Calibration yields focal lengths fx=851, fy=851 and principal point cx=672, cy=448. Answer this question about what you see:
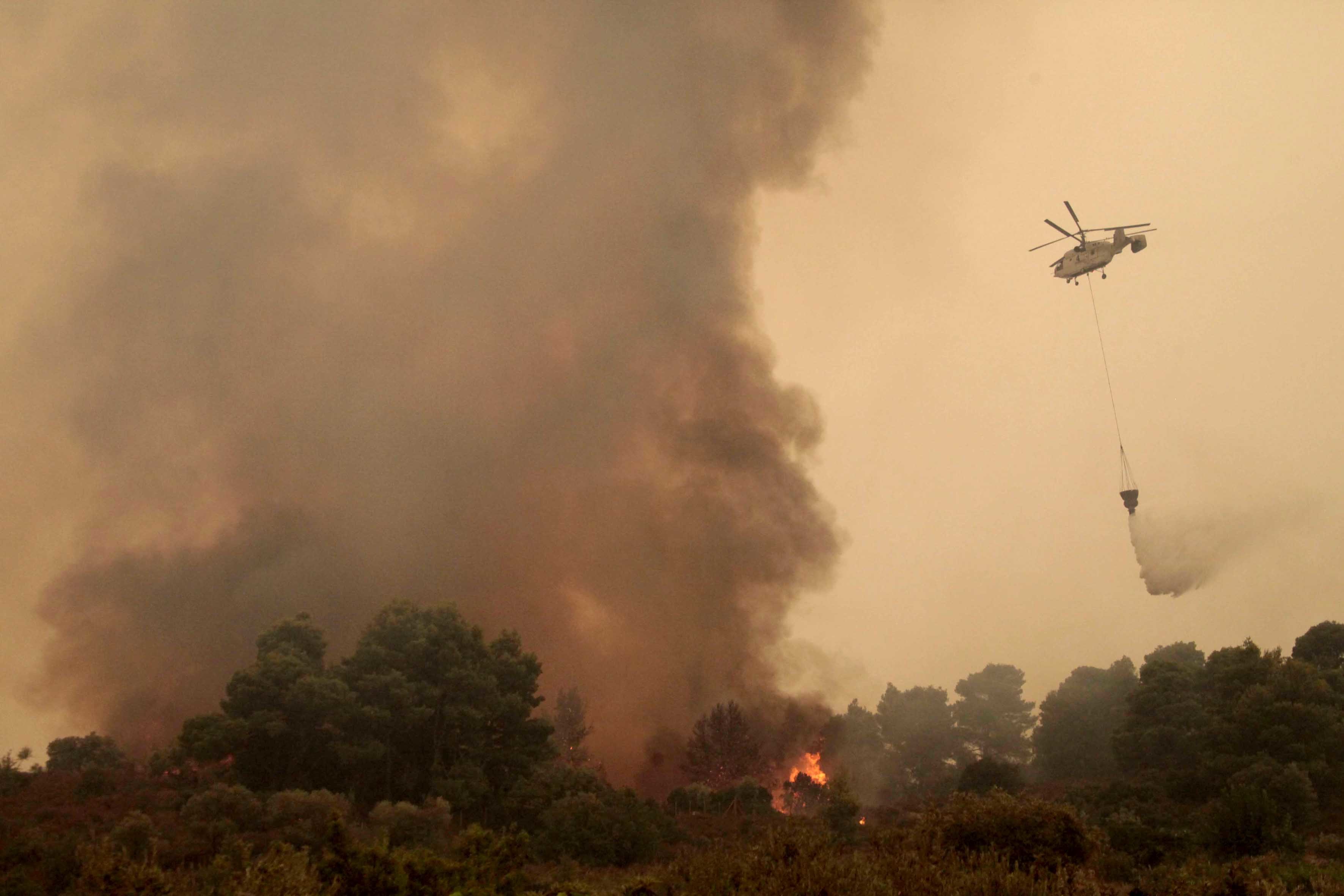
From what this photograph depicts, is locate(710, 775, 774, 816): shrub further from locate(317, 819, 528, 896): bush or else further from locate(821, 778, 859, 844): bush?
locate(317, 819, 528, 896): bush

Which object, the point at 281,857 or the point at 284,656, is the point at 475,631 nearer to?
the point at 284,656

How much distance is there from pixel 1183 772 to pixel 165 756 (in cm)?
5371

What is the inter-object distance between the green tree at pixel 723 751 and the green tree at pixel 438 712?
25229 mm

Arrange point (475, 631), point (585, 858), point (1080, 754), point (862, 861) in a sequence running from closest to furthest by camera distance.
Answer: point (862, 861) → point (585, 858) → point (475, 631) → point (1080, 754)

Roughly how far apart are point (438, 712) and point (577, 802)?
1445cm

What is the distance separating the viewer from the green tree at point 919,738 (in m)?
89.2

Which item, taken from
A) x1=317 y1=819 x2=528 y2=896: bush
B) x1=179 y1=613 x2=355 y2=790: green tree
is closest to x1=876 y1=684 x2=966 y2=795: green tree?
x1=179 y1=613 x2=355 y2=790: green tree

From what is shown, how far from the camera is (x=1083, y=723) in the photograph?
254 feet

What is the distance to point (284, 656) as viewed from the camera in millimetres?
47438

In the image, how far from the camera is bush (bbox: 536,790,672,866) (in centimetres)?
3619

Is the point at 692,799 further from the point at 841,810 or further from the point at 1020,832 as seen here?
the point at 1020,832


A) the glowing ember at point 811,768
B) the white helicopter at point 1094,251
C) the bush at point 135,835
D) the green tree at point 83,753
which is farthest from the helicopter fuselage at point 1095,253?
the green tree at point 83,753

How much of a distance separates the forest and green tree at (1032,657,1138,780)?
1.39ft

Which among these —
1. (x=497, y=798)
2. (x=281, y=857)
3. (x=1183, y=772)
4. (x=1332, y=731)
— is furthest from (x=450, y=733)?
(x=1332, y=731)
